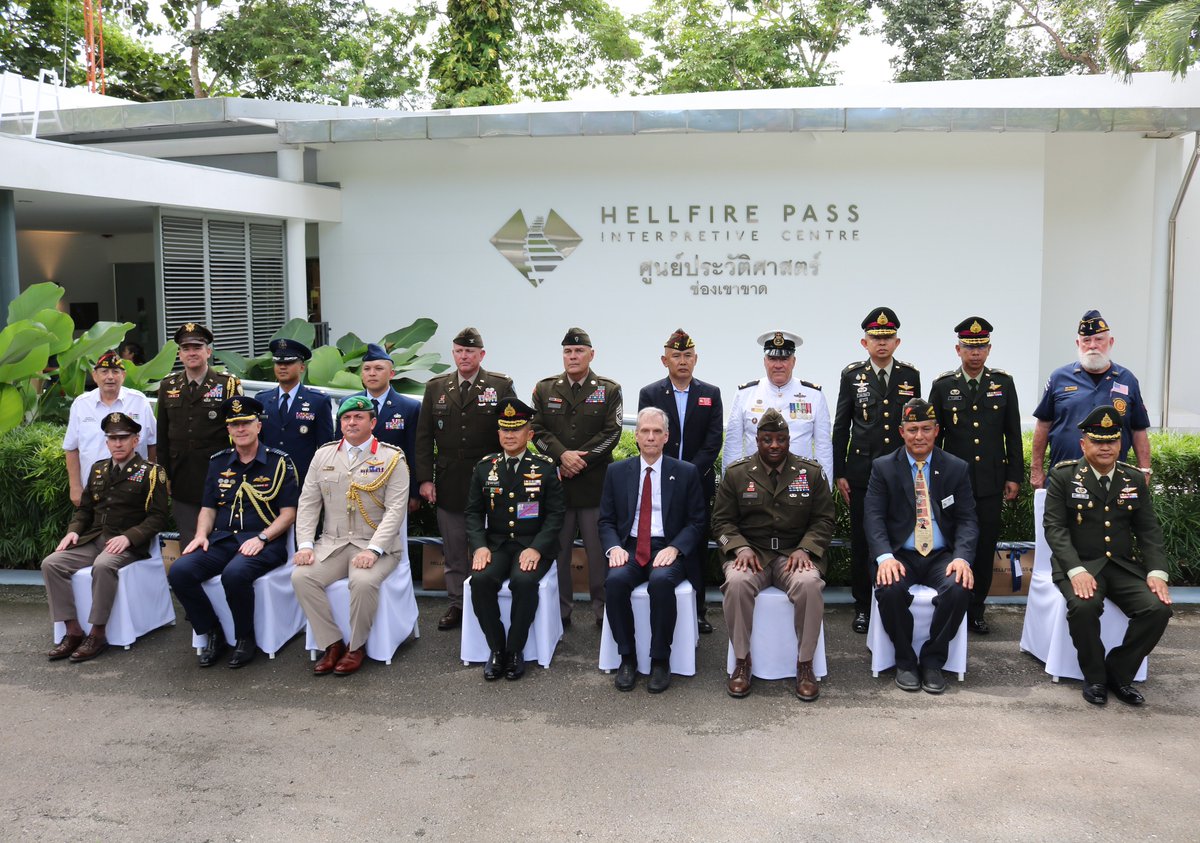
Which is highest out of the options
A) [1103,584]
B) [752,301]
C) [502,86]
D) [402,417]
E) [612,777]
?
[502,86]

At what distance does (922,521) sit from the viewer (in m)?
5.64

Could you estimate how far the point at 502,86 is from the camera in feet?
79.6

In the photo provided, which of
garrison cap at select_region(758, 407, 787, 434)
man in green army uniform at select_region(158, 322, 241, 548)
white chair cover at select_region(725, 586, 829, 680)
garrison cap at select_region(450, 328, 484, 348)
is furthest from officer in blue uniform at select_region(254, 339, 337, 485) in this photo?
white chair cover at select_region(725, 586, 829, 680)

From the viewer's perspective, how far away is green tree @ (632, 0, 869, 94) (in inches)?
1137

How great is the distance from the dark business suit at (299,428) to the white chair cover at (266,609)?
0.86 metres

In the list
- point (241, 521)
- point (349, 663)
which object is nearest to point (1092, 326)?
point (349, 663)

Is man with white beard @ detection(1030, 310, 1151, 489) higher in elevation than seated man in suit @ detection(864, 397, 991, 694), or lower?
higher

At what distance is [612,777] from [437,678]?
1.48 metres

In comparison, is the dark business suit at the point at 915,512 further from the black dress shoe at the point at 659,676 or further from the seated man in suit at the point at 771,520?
the black dress shoe at the point at 659,676

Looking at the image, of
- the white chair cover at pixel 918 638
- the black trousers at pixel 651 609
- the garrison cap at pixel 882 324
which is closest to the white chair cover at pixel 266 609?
the black trousers at pixel 651 609

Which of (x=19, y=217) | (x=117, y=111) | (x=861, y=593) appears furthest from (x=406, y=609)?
(x=19, y=217)

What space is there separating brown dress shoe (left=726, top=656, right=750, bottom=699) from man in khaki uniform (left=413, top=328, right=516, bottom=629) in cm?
187

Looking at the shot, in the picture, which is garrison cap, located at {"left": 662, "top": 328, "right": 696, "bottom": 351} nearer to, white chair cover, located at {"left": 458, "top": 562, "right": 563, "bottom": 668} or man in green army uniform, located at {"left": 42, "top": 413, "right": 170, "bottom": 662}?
white chair cover, located at {"left": 458, "top": 562, "right": 563, "bottom": 668}

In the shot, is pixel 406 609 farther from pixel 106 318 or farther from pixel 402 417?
pixel 106 318
